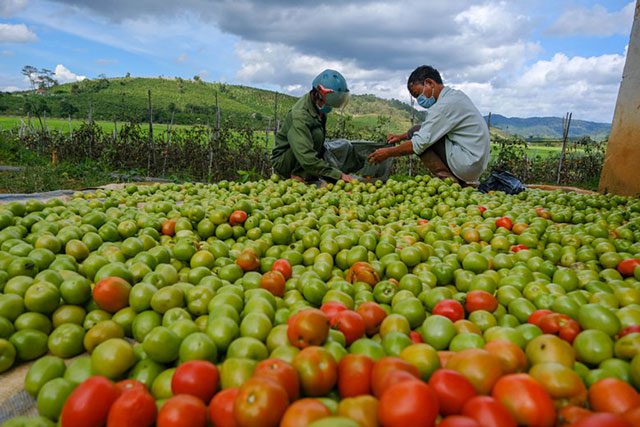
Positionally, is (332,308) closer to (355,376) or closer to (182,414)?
(355,376)

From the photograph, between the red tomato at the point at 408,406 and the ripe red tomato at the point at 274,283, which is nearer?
the red tomato at the point at 408,406

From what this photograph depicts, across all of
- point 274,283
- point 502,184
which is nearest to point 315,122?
point 502,184

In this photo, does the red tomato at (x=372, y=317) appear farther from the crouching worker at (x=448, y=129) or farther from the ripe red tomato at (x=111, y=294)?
the crouching worker at (x=448, y=129)

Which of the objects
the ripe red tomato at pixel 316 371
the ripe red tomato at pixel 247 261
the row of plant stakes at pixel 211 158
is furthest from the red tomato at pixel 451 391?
the row of plant stakes at pixel 211 158

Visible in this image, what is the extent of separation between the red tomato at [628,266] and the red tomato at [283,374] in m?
3.48

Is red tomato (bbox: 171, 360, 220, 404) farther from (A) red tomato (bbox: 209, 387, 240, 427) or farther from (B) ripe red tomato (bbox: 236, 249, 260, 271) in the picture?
(B) ripe red tomato (bbox: 236, 249, 260, 271)

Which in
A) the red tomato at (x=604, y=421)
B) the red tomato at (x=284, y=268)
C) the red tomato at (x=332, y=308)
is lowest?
the red tomato at (x=284, y=268)

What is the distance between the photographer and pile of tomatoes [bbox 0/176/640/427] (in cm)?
151

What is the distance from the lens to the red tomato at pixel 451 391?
1.48m

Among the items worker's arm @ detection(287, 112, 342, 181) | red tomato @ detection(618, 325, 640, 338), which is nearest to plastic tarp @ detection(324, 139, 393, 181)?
worker's arm @ detection(287, 112, 342, 181)

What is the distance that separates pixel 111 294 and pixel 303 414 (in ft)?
5.63

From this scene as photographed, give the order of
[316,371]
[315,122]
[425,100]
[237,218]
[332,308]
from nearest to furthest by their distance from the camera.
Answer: [316,371] → [332,308] → [237,218] → [425,100] → [315,122]

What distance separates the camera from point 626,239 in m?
4.60

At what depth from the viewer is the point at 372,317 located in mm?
2457
